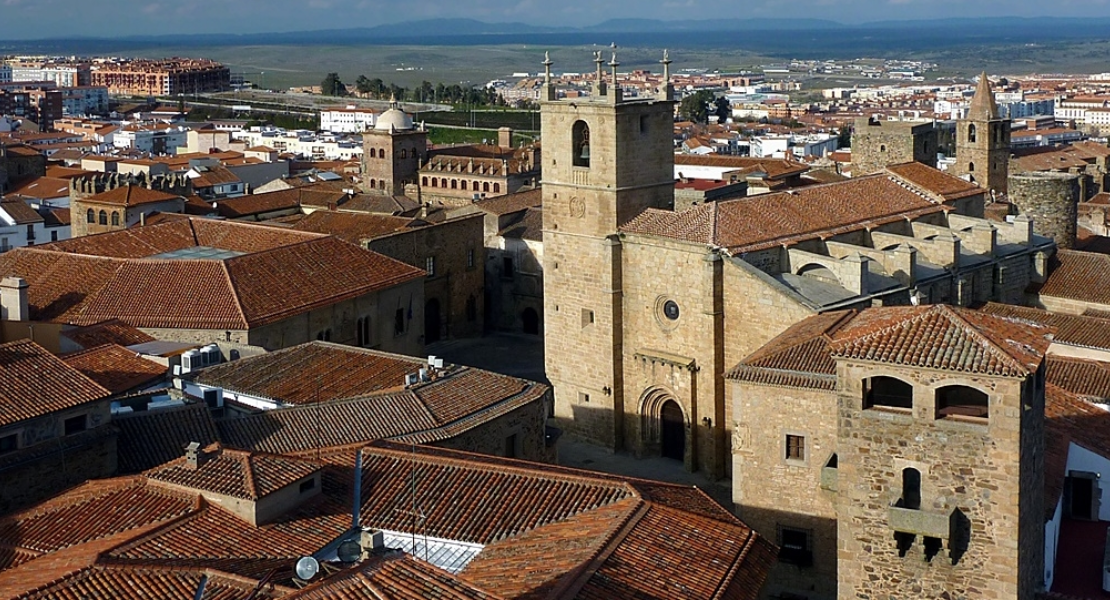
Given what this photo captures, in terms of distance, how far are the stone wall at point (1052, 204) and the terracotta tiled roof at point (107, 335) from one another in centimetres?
2498

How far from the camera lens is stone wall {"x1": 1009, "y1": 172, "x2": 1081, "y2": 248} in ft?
135

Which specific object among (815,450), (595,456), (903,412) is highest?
(903,412)

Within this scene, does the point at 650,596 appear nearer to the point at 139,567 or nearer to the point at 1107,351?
the point at 139,567

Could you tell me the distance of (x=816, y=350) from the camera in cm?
2327

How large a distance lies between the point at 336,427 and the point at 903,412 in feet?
32.0

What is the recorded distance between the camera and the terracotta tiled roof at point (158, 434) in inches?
838

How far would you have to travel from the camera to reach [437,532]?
17.6 meters

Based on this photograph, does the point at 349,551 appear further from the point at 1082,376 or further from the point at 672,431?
the point at 1082,376

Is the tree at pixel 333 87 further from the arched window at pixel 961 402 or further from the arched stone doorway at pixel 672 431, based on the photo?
the arched window at pixel 961 402

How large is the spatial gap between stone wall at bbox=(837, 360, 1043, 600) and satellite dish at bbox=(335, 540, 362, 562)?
215 inches

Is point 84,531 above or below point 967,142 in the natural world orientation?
below

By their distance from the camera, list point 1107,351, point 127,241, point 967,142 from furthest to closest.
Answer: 1. point 967,142
2. point 127,241
3. point 1107,351

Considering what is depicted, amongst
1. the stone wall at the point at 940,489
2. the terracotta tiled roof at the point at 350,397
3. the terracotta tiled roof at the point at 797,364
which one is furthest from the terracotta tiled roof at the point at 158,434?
the stone wall at the point at 940,489

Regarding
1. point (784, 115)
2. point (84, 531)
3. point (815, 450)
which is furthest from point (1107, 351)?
point (784, 115)
